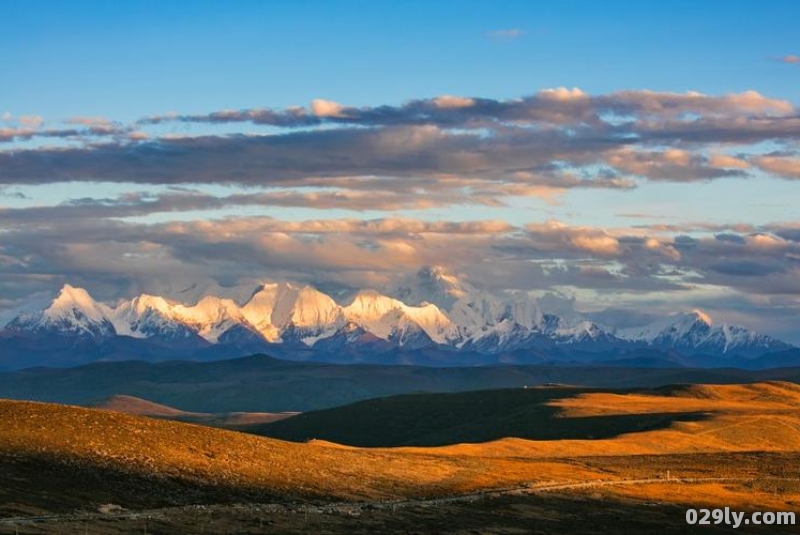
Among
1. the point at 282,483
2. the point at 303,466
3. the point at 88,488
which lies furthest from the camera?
the point at 303,466

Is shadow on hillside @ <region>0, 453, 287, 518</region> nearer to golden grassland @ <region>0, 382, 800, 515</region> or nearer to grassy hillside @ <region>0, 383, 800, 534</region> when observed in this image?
grassy hillside @ <region>0, 383, 800, 534</region>

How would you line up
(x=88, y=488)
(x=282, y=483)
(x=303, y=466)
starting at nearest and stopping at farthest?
(x=88, y=488), (x=282, y=483), (x=303, y=466)

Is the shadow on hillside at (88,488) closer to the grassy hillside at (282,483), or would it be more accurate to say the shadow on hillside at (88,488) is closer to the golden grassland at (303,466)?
the grassy hillside at (282,483)

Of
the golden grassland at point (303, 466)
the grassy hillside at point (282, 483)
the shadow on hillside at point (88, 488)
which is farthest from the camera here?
the golden grassland at point (303, 466)

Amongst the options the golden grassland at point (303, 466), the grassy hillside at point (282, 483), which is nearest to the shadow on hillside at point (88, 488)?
the grassy hillside at point (282, 483)

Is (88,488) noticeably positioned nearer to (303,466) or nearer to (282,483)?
(282,483)

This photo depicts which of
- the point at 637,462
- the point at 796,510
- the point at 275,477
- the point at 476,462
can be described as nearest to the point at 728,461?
the point at 637,462

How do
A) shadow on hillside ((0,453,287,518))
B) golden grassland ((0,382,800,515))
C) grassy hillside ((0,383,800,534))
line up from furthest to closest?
golden grassland ((0,382,800,515)) < grassy hillside ((0,383,800,534)) < shadow on hillside ((0,453,287,518))

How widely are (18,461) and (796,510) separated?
58.1m

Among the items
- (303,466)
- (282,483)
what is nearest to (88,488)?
(282,483)

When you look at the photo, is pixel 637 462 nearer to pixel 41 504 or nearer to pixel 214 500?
pixel 214 500

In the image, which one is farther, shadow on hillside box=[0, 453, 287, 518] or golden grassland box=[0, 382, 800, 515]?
golden grassland box=[0, 382, 800, 515]

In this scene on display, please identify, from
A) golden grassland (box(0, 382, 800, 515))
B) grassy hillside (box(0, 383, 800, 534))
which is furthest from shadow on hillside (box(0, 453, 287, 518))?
golden grassland (box(0, 382, 800, 515))

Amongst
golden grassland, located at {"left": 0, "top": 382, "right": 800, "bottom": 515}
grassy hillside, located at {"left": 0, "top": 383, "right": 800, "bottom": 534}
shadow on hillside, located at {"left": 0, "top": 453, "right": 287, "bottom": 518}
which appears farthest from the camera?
golden grassland, located at {"left": 0, "top": 382, "right": 800, "bottom": 515}
